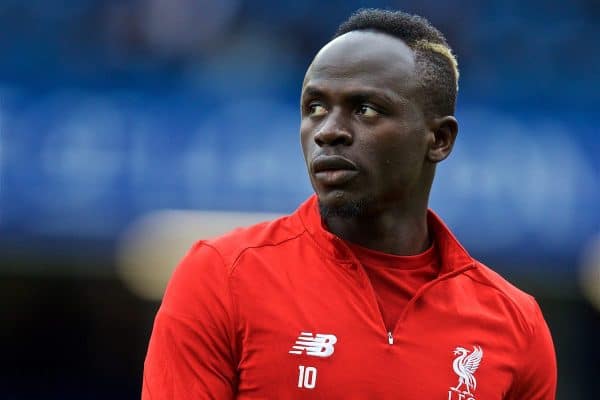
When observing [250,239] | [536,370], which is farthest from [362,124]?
[536,370]

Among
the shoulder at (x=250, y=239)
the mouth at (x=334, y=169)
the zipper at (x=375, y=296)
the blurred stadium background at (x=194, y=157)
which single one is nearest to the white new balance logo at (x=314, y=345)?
the zipper at (x=375, y=296)

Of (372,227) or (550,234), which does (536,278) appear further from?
(372,227)

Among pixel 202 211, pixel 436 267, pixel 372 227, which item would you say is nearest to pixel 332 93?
pixel 372 227

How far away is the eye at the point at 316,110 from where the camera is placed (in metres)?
2.74

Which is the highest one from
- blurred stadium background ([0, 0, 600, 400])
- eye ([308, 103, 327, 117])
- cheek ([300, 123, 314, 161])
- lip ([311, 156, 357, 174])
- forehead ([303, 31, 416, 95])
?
forehead ([303, 31, 416, 95])

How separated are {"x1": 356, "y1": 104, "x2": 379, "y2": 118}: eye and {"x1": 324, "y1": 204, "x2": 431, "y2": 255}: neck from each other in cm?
26

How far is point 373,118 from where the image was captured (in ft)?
8.87

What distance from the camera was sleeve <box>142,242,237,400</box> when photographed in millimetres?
2541

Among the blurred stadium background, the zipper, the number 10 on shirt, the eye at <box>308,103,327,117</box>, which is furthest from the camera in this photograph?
the blurred stadium background

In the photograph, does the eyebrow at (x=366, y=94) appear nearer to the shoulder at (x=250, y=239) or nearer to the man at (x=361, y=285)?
the man at (x=361, y=285)

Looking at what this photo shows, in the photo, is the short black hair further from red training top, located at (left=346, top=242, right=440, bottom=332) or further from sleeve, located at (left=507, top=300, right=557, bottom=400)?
sleeve, located at (left=507, top=300, right=557, bottom=400)

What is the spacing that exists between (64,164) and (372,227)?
549 cm

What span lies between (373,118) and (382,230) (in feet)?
1.00

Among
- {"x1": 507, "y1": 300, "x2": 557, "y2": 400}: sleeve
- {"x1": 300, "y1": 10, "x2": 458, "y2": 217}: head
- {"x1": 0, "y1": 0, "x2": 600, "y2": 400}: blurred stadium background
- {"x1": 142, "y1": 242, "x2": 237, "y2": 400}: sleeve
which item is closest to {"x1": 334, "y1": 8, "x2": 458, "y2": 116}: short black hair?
{"x1": 300, "y1": 10, "x2": 458, "y2": 217}: head
